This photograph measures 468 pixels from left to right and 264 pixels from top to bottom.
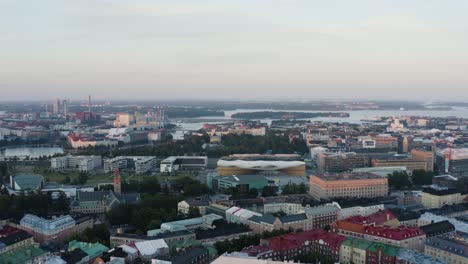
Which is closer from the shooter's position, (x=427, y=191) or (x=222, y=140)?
(x=427, y=191)

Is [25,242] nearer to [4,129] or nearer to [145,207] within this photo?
[145,207]

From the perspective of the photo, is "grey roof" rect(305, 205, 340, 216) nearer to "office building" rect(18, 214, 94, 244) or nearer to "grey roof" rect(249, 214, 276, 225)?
"grey roof" rect(249, 214, 276, 225)

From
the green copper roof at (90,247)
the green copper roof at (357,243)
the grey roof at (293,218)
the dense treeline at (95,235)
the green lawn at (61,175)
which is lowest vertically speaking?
the green lawn at (61,175)

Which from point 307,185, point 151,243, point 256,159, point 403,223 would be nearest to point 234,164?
point 256,159

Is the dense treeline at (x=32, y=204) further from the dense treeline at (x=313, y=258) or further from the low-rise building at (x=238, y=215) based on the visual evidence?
the dense treeline at (x=313, y=258)

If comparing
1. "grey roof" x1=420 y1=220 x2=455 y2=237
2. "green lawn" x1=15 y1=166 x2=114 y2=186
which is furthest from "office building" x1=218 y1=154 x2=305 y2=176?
"grey roof" x1=420 y1=220 x2=455 y2=237

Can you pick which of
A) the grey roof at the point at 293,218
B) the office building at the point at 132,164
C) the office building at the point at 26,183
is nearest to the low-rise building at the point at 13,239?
the grey roof at the point at 293,218

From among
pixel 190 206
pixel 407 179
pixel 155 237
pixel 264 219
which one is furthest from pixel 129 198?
pixel 407 179
